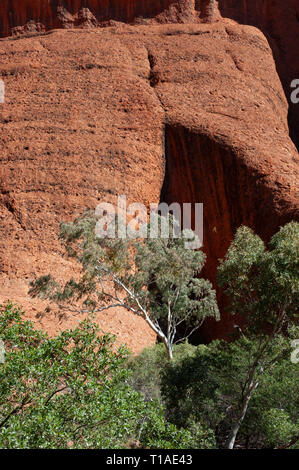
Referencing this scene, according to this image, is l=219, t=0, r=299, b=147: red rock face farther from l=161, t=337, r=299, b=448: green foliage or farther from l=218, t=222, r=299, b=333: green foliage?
l=161, t=337, r=299, b=448: green foliage

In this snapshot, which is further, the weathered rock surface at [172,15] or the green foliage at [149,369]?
the weathered rock surface at [172,15]

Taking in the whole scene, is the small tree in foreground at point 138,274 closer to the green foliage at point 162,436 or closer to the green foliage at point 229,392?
the green foliage at point 229,392

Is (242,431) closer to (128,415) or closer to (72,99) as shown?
(128,415)

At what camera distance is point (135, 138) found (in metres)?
21.9

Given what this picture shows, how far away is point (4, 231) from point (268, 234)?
9.75m

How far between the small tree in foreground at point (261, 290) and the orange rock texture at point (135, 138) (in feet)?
18.9

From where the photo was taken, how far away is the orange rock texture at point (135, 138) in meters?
19.0

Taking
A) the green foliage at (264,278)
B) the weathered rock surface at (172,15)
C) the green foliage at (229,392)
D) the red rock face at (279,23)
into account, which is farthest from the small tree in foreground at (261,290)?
the red rock face at (279,23)

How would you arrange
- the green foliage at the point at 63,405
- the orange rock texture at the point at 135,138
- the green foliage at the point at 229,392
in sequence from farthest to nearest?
the orange rock texture at the point at 135,138, the green foliage at the point at 229,392, the green foliage at the point at 63,405

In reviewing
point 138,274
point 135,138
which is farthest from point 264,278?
point 135,138

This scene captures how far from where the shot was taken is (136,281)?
1502cm

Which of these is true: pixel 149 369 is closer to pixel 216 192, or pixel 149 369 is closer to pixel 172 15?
pixel 216 192

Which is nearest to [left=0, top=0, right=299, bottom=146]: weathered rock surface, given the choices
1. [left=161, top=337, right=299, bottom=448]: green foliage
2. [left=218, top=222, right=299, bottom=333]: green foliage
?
[left=218, top=222, right=299, bottom=333]: green foliage

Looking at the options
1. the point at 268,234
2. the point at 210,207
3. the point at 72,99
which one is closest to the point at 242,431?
the point at 268,234
